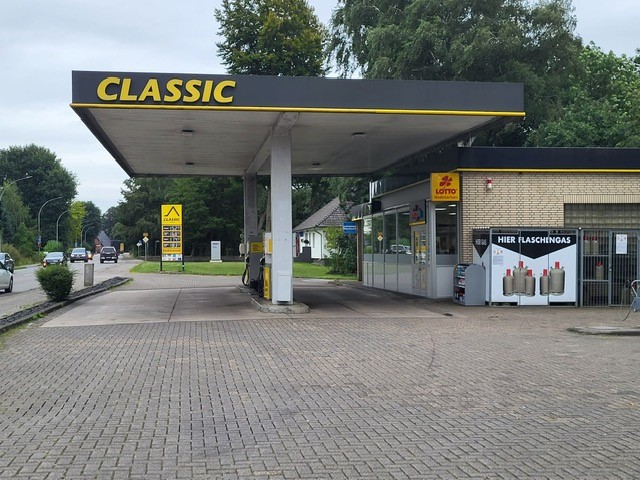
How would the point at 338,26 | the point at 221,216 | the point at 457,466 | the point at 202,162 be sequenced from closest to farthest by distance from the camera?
the point at 457,466
the point at 202,162
the point at 338,26
the point at 221,216

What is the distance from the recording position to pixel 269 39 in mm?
41312

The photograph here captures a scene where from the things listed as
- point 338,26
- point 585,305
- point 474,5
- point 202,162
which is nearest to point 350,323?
point 585,305

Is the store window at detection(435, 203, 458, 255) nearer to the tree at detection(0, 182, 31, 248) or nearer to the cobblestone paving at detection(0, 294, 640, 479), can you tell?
the cobblestone paving at detection(0, 294, 640, 479)

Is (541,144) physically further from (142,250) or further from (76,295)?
(142,250)

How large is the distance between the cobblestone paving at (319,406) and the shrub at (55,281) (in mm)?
7567

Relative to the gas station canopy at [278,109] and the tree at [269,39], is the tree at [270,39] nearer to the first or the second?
the tree at [269,39]

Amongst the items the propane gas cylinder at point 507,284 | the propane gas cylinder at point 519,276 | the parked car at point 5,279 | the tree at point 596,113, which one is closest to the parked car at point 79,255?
the parked car at point 5,279

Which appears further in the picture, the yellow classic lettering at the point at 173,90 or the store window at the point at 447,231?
the store window at the point at 447,231

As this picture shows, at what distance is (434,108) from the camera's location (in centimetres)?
1541

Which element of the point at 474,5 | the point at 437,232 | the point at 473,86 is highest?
the point at 474,5

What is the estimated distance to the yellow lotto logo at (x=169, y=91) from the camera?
47.0 ft

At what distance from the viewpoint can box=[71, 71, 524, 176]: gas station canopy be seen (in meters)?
14.4

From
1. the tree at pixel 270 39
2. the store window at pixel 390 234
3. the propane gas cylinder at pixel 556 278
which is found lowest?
the propane gas cylinder at pixel 556 278

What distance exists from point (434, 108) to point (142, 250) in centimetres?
8787
